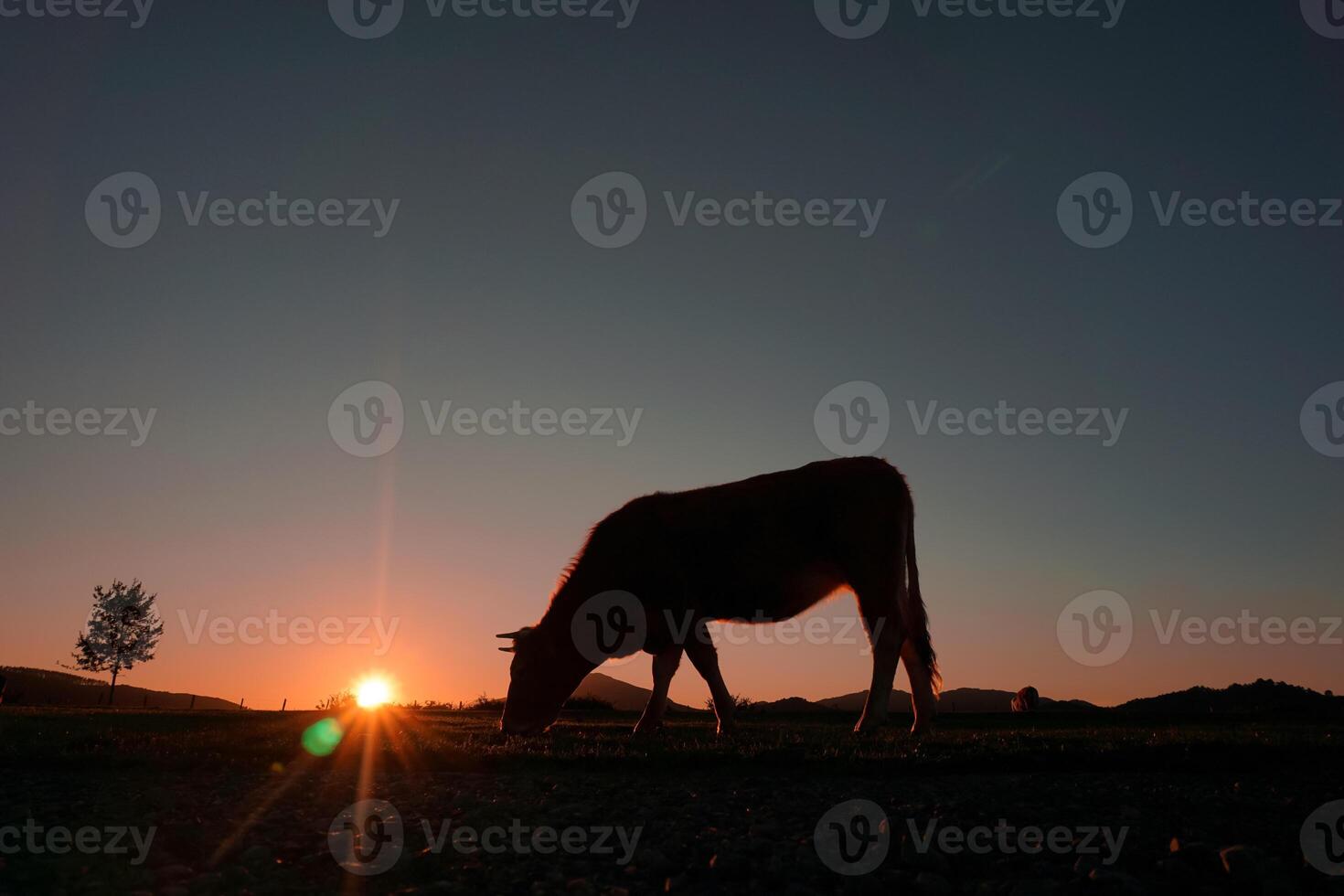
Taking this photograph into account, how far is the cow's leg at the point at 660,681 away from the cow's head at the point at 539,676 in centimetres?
97

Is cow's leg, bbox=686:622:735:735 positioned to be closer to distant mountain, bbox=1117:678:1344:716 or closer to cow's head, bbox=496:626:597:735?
cow's head, bbox=496:626:597:735

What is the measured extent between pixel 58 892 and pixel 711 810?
3.85m

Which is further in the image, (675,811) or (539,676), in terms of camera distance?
(539,676)

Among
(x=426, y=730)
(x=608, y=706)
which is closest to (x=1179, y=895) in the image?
(x=426, y=730)

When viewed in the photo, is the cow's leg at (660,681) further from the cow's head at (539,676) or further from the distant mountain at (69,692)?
the distant mountain at (69,692)

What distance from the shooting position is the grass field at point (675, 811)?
452 centimetres

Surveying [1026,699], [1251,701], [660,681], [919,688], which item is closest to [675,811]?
[660,681]

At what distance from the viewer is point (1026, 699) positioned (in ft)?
127

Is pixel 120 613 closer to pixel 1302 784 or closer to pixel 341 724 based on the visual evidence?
pixel 341 724

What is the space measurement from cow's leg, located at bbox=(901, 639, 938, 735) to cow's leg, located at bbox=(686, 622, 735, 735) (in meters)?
2.56

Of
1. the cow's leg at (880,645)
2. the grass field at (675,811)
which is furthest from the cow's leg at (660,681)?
the cow's leg at (880,645)

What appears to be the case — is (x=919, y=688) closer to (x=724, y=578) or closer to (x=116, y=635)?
(x=724, y=578)

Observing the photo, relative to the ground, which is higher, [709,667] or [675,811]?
[709,667]

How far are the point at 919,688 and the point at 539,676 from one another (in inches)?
212
